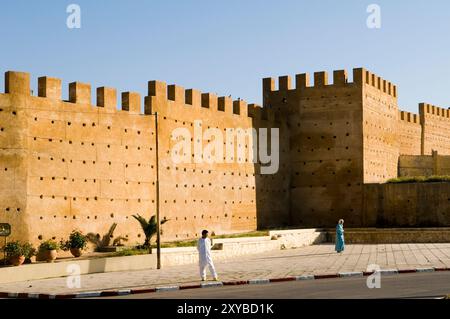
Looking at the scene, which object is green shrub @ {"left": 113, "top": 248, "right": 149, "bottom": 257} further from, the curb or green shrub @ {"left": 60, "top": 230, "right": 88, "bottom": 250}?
the curb

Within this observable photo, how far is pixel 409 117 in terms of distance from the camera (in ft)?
132

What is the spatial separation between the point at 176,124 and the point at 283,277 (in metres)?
11.8

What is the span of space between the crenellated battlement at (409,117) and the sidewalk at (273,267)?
1394cm

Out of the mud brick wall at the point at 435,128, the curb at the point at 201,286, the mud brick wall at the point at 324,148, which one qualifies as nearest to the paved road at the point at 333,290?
the curb at the point at 201,286

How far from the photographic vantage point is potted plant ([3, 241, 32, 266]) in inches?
774

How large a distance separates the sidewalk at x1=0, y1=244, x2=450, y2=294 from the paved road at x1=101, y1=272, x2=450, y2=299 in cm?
150

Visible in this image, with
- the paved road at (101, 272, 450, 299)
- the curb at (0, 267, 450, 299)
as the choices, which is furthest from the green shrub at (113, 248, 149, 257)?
the paved road at (101, 272, 450, 299)

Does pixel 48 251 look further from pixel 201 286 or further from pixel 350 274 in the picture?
pixel 350 274

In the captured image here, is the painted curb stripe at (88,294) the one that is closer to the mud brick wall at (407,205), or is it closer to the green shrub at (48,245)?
the green shrub at (48,245)

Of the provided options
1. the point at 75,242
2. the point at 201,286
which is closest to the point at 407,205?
the point at 75,242
